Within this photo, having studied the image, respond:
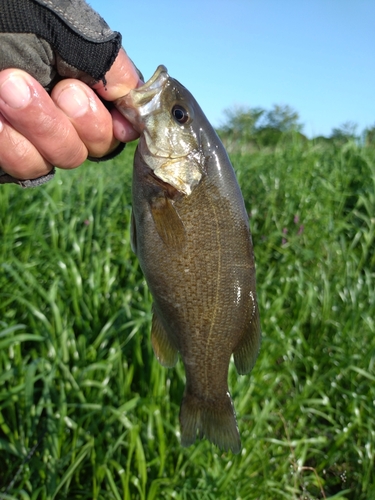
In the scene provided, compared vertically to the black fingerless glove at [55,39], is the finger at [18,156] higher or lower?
lower

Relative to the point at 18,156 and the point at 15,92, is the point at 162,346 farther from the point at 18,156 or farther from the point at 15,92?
the point at 15,92

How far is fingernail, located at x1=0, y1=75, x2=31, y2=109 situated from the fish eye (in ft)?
1.69

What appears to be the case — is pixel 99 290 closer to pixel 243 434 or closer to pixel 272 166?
pixel 243 434

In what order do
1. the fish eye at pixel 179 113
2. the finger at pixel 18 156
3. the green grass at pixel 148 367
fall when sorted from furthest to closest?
the green grass at pixel 148 367
the fish eye at pixel 179 113
the finger at pixel 18 156

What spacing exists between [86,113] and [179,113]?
33 centimetres

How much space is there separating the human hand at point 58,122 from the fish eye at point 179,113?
167 millimetres

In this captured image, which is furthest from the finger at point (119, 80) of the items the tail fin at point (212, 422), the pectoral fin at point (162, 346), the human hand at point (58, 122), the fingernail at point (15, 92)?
the tail fin at point (212, 422)

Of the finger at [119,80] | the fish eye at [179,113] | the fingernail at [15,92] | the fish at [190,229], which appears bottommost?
the fish at [190,229]

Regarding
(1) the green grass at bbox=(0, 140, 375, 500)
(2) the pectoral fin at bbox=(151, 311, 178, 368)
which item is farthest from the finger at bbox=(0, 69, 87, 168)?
(1) the green grass at bbox=(0, 140, 375, 500)

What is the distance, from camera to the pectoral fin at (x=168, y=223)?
1.71 m

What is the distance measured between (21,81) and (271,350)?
244 cm

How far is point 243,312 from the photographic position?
181 cm

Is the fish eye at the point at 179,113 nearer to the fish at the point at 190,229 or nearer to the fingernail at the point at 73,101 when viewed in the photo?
the fish at the point at 190,229

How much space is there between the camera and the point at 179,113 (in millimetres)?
1802
